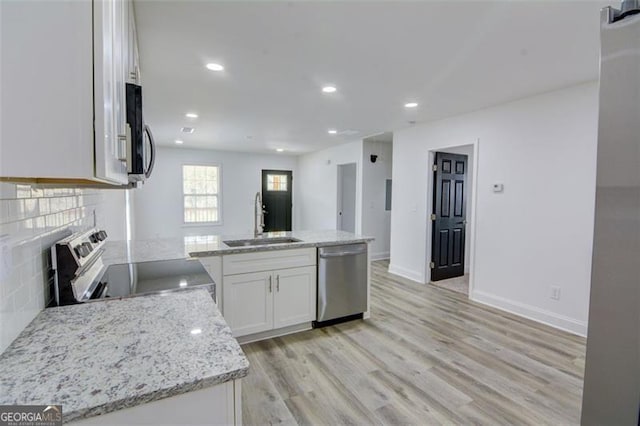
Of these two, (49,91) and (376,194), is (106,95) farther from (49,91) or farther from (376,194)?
(376,194)

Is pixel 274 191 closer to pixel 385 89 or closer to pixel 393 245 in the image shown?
pixel 393 245

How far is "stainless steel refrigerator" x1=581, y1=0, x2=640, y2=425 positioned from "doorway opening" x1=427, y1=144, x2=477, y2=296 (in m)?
4.24

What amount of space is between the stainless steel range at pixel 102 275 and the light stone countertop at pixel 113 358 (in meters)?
0.11

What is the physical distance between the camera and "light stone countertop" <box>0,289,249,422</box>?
73 cm

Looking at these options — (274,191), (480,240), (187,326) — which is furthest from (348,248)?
(274,191)

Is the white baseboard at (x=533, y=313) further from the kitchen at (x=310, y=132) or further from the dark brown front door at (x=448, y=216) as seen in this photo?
the dark brown front door at (x=448, y=216)

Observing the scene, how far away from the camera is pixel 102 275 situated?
5.55ft

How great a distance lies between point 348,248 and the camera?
321 centimetres

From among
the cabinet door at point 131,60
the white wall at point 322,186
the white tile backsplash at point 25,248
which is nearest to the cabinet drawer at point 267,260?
the white tile backsplash at point 25,248

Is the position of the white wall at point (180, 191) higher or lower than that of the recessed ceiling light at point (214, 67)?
lower

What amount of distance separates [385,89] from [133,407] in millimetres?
3230

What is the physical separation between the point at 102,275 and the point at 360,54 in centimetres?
227

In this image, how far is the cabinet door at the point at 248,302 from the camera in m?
2.72

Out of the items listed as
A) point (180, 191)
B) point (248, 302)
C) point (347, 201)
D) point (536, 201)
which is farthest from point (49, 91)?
point (180, 191)
